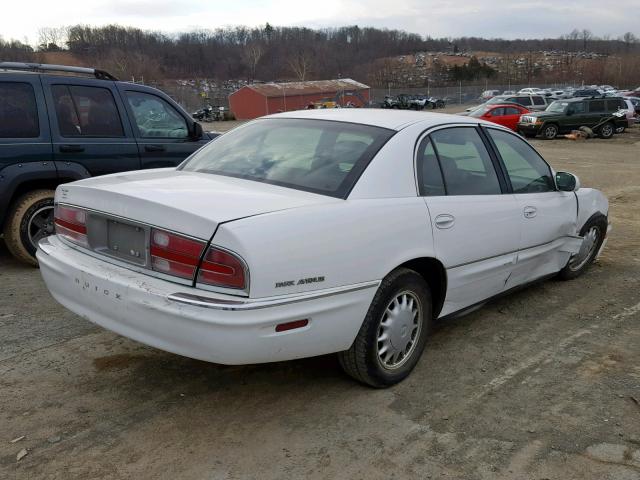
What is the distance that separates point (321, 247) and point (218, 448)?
1.09 m

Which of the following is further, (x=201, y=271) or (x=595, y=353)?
(x=595, y=353)

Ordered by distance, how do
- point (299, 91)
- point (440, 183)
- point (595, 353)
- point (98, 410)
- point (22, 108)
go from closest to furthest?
point (98, 410)
point (440, 183)
point (595, 353)
point (22, 108)
point (299, 91)

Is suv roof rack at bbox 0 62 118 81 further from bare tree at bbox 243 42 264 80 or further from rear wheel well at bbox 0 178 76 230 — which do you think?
bare tree at bbox 243 42 264 80

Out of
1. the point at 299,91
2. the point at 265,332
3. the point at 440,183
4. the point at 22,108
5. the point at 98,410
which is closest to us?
the point at 265,332

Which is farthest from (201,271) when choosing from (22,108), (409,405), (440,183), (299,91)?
(299,91)

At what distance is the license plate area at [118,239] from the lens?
9.74 feet

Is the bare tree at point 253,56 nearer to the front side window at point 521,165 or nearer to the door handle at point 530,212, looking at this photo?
the front side window at point 521,165

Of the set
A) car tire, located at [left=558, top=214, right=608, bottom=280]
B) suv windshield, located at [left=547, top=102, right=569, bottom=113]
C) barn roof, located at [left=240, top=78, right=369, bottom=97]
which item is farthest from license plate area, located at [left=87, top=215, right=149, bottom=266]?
barn roof, located at [left=240, top=78, right=369, bottom=97]

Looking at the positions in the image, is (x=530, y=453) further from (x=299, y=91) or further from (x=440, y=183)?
(x=299, y=91)

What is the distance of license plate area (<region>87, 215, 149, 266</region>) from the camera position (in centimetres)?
297

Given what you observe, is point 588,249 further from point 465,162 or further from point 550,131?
point 550,131

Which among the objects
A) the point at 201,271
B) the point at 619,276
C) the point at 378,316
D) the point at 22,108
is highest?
the point at 22,108

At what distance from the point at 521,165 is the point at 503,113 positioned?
71.0ft

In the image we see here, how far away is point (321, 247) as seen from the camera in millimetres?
→ 2848
